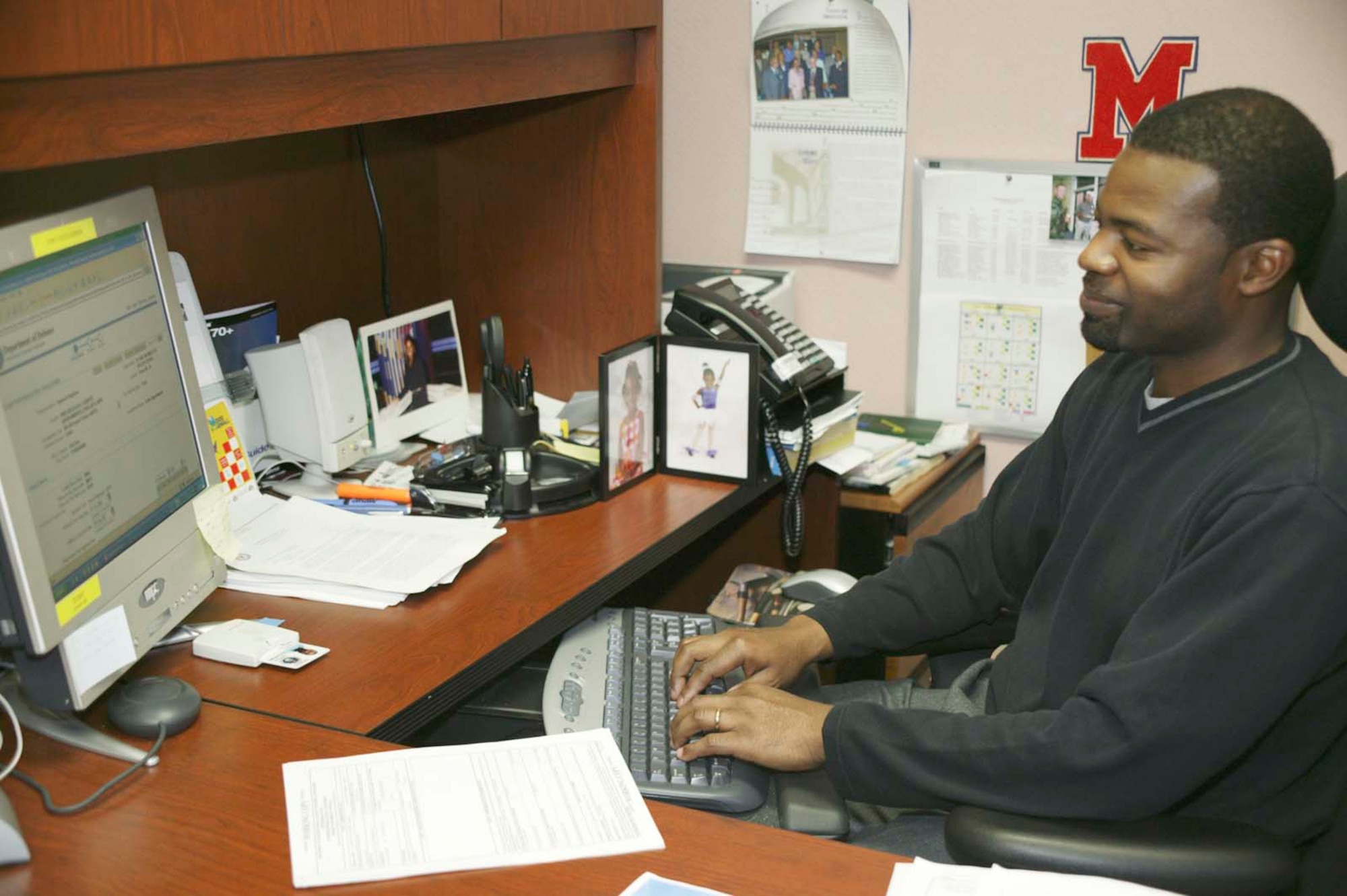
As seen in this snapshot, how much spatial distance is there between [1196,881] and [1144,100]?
1.51 meters

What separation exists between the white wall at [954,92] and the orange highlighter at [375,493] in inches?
40.9

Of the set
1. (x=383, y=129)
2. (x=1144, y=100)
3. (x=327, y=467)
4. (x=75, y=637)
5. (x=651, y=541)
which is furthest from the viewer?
(x=383, y=129)

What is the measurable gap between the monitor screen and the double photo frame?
0.73 m

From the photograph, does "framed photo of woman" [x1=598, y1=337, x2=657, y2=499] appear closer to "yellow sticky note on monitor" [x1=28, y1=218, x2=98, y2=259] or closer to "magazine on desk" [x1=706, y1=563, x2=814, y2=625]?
"magazine on desk" [x1=706, y1=563, x2=814, y2=625]

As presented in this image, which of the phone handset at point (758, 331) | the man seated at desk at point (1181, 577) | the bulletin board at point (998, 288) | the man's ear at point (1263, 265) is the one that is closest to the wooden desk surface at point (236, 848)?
the man seated at desk at point (1181, 577)

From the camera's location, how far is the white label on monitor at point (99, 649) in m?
1.22

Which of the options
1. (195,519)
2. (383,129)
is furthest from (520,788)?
(383,129)

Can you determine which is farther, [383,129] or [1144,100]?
[383,129]

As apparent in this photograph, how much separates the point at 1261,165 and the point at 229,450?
1.33 metres

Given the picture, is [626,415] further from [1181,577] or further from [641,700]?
[1181,577]

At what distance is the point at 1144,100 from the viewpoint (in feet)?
7.39

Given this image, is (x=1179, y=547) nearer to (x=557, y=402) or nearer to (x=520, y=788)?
(x=520, y=788)

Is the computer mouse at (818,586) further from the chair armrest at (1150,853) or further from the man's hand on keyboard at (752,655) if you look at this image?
the chair armrest at (1150,853)

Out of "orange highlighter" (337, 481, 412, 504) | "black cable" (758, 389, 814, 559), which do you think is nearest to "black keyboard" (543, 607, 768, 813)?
"orange highlighter" (337, 481, 412, 504)
